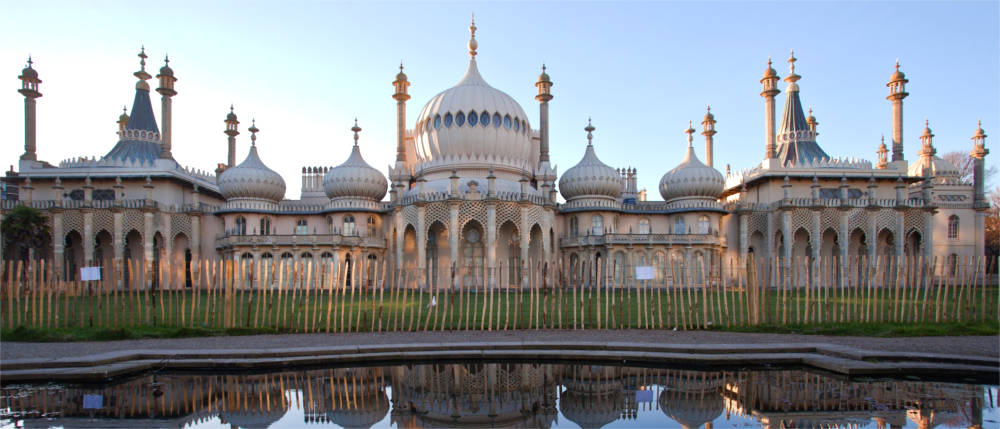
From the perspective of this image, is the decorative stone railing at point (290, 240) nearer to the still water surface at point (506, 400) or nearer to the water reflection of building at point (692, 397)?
the still water surface at point (506, 400)

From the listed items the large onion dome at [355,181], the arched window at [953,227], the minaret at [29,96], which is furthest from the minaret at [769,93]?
the minaret at [29,96]

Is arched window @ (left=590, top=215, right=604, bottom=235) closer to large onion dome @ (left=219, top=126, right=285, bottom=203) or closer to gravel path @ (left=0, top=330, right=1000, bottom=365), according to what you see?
large onion dome @ (left=219, top=126, right=285, bottom=203)

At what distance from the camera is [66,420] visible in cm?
845

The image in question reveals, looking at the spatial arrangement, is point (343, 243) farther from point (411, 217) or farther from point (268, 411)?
Answer: point (268, 411)

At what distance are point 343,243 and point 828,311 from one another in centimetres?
2822

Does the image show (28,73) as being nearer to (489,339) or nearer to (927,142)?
(489,339)

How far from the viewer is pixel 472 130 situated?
4125 cm

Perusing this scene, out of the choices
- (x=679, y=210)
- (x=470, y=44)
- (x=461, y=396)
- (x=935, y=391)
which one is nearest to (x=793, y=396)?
(x=935, y=391)

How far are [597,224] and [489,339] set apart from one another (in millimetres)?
28196

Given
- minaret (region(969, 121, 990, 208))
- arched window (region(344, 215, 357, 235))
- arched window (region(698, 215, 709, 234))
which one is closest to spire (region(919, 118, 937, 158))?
minaret (region(969, 121, 990, 208))

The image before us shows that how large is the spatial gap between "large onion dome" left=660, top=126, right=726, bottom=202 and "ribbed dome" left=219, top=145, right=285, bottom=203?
2558 cm

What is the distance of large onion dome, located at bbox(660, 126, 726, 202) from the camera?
42156 mm

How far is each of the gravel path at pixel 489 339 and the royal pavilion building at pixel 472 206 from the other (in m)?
21.2

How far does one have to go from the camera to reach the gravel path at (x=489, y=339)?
12977 millimetres
